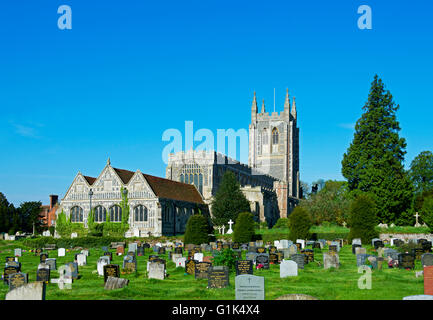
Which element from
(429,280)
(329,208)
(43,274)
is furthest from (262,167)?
(429,280)

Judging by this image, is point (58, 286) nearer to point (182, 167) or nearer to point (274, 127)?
point (182, 167)

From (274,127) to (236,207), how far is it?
53204 mm

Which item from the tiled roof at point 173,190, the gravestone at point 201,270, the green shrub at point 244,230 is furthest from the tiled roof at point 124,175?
the gravestone at point 201,270

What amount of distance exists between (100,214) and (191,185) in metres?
16.1

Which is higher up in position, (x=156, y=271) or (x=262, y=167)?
(x=262, y=167)

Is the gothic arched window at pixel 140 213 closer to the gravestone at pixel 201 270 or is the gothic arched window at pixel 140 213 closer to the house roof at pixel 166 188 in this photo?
the house roof at pixel 166 188

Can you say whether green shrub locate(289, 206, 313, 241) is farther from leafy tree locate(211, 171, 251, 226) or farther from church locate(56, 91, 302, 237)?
leafy tree locate(211, 171, 251, 226)

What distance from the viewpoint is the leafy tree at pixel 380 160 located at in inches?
2114

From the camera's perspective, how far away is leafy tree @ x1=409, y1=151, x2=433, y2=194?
83750 mm

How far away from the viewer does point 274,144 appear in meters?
113

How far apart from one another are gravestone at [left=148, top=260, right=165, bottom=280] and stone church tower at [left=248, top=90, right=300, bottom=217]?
90.0 m

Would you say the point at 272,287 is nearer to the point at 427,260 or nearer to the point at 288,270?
the point at 288,270
